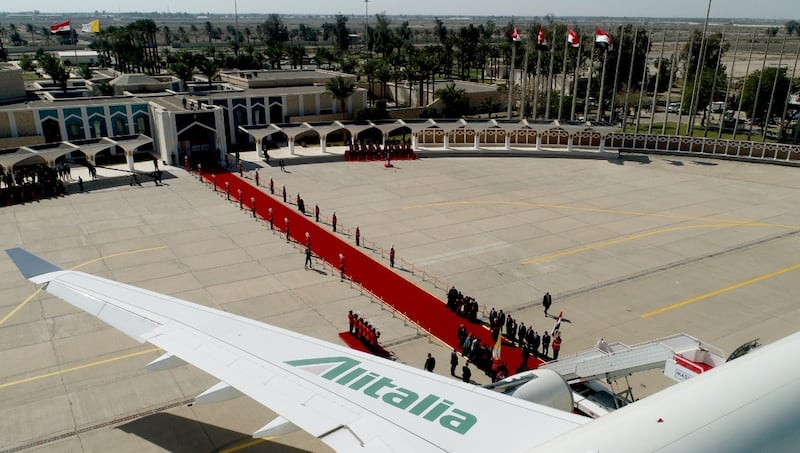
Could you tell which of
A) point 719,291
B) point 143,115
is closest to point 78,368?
point 719,291

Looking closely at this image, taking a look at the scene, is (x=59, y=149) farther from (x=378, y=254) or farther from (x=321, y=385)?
(x=321, y=385)

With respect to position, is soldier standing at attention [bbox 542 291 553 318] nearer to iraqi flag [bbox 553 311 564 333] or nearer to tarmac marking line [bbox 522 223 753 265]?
iraqi flag [bbox 553 311 564 333]

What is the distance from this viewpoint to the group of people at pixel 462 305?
28.8 metres

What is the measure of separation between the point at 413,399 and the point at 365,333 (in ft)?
38.7

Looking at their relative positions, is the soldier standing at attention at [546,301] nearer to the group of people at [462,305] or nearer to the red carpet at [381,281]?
the group of people at [462,305]

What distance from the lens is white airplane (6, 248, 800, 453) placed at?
11.3 meters

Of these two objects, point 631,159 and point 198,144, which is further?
point 631,159

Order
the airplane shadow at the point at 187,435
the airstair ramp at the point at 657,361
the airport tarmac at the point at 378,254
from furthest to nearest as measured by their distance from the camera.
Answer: the airport tarmac at the point at 378,254, the airplane shadow at the point at 187,435, the airstair ramp at the point at 657,361

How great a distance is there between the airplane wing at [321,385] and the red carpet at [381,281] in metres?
10.5

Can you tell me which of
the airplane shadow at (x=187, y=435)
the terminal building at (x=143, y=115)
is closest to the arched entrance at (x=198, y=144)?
the terminal building at (x=143, y=115)

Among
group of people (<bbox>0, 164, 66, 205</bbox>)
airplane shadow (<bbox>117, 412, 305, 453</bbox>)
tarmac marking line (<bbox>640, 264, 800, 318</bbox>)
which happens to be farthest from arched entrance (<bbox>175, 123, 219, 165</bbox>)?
tarmac marking line (<bbox>640, 264, 800, 318</bbox>)

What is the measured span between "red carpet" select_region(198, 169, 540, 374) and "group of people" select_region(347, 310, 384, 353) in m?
1.85

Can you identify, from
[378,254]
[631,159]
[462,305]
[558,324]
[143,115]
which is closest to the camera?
[558,324]

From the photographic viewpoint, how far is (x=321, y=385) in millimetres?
14383
